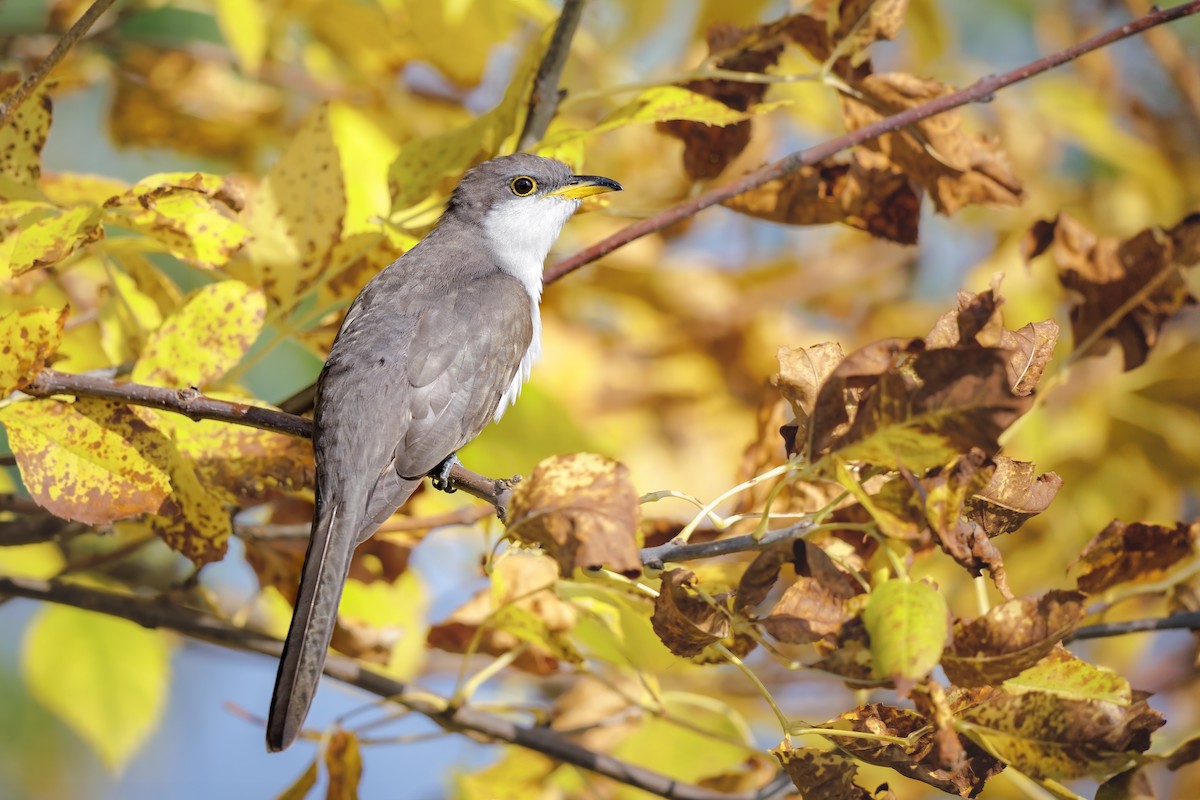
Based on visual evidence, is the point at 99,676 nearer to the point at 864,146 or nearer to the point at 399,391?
the point at 399,391

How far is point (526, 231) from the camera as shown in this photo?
4.28m

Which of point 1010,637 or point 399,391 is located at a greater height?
point 399,391

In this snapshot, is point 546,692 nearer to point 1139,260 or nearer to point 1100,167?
point 1139,260

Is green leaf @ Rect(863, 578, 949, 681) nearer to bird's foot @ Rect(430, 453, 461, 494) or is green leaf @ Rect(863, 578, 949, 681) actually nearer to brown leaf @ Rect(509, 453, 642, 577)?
brown leaf @ Rect(509, 453, 642, 577)

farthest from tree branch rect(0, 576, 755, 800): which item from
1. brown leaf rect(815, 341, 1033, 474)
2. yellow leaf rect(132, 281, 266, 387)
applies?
brown leaf rect(815, 341, 1033, 474)

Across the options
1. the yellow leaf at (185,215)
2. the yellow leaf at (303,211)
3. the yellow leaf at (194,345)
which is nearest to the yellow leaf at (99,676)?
the yellow leaf at (194,345)

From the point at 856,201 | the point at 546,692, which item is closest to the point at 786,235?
the point at 546,692

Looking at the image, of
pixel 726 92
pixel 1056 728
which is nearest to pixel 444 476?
pixel 726 92

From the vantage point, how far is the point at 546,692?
4.88m

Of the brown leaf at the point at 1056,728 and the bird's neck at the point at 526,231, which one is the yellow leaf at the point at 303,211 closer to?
the bird's neck at the point at 526,231

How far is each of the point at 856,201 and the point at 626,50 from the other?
1.43 m

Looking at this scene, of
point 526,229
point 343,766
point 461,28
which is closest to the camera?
point 343,766

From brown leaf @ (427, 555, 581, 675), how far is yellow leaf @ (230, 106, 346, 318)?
0.84m

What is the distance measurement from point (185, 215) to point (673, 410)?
2742 millimetres
